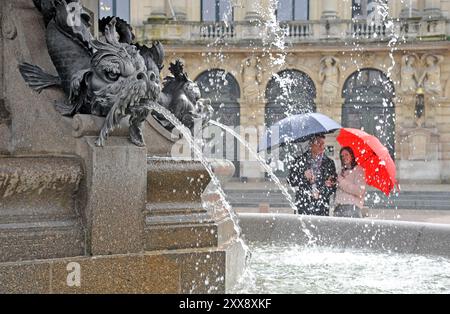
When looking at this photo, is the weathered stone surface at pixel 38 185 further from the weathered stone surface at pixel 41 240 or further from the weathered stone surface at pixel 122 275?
the weathered stone surface at pixel 122 275

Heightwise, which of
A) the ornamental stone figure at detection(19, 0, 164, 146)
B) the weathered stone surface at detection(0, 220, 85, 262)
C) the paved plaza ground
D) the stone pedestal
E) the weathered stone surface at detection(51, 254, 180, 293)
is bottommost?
the paved plaza ground

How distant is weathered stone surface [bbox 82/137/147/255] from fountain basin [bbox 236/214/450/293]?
36.0 inches

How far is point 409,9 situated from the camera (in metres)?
29.8

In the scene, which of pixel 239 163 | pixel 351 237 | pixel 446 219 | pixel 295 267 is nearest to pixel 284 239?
pixel 351 237

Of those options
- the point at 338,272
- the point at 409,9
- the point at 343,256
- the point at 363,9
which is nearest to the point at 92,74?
the point at 338,272

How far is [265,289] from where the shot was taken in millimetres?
5203

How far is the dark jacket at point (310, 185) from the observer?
8.52 metres

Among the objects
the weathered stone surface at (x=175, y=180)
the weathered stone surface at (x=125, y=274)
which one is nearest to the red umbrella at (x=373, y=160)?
the weathered stone surface at (x=175, y=180)

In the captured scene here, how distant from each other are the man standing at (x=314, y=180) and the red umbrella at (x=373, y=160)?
0.59 metres

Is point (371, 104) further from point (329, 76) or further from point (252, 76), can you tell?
point (252, 76)

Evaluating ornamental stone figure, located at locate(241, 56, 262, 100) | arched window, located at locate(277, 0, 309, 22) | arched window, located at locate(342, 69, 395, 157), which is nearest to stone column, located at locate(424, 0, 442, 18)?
arched window, located at locate(342, 69, 395, 157)

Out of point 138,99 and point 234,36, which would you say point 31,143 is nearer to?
point 138,99

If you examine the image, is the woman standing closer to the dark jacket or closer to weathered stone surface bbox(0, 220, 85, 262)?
the dark jacket

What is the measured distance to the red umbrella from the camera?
878cm
